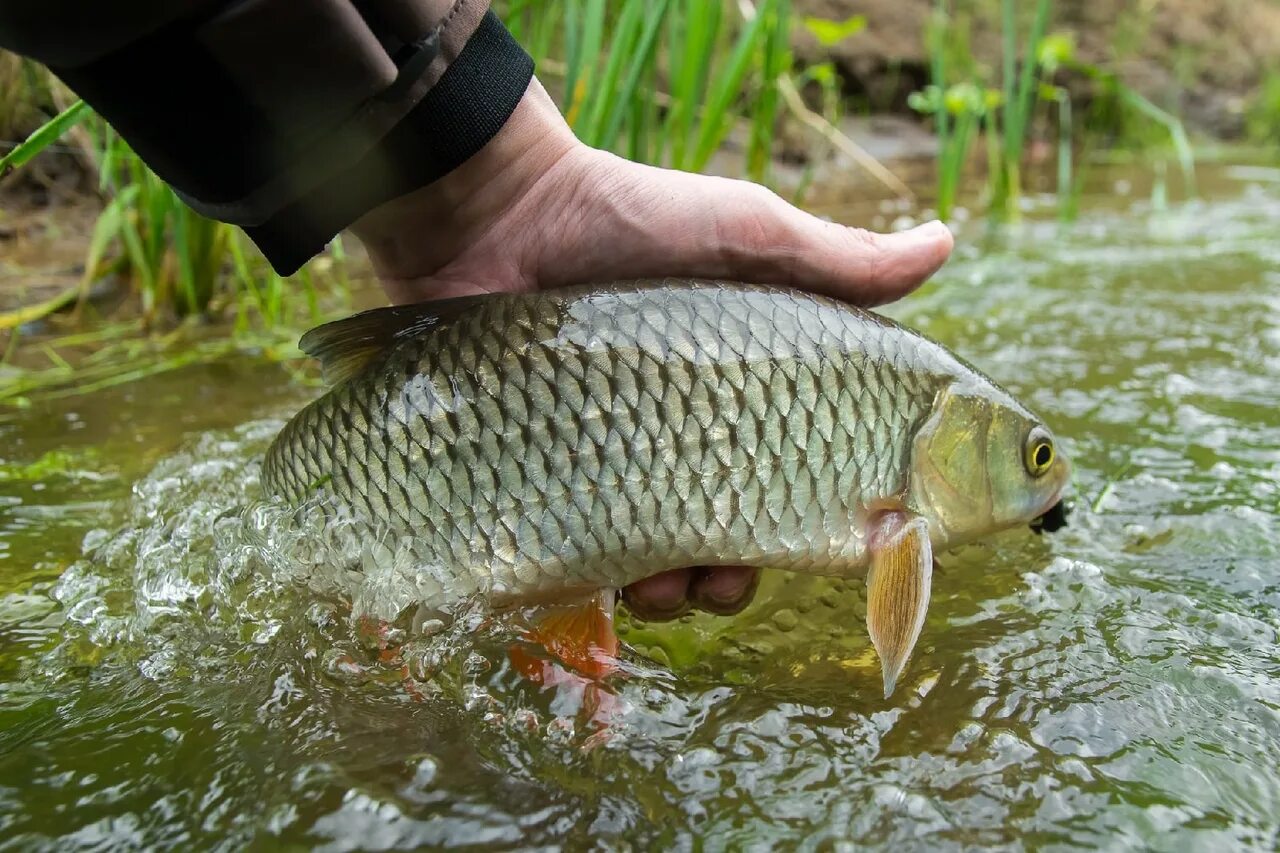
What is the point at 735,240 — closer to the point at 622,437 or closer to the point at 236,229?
the point at 622,437

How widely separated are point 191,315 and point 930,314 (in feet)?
9.64

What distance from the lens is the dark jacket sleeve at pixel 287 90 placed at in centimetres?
139

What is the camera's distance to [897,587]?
63.0 inches

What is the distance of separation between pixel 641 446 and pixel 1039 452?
0.74 meters

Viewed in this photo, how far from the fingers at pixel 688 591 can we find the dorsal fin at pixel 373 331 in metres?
0.61

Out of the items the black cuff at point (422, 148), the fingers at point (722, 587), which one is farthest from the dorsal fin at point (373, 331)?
the fingers at point (722, 587)

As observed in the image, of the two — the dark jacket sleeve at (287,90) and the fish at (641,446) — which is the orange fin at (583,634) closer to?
the fish at (641,446)

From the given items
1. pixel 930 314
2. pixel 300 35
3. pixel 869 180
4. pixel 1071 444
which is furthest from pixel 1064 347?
pixel 869 180

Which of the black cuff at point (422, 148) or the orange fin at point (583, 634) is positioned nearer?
the orange fin at point (583, 634)

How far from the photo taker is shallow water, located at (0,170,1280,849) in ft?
4.10

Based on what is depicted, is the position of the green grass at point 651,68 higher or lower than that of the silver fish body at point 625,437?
higher

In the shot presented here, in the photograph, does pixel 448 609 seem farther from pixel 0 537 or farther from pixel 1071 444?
pixel 1071 444

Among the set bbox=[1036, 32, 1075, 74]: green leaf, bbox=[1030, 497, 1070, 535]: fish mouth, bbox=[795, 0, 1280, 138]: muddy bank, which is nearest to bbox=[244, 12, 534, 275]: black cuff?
bbox=[1030, 497, 1070, 535]: fish mouth

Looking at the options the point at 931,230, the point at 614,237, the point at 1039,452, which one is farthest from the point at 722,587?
the point at 931,230
